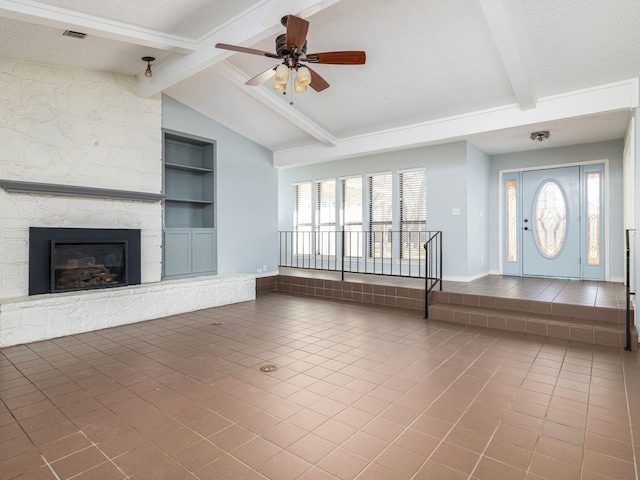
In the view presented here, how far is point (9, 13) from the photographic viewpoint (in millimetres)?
3363

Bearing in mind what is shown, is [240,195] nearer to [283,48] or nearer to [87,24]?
[87,24]

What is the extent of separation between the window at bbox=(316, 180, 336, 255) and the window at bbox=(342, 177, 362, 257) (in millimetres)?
319

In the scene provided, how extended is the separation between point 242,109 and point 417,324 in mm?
4525

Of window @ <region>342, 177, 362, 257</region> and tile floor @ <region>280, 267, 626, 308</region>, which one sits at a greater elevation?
window @ <region>342, 177, 362, 257</region>

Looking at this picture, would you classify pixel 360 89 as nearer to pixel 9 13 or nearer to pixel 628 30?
pixel 628 30

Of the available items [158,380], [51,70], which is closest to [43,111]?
[51,70]

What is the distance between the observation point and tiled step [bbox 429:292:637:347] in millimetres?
4195

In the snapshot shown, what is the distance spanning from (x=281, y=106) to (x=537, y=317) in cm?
474

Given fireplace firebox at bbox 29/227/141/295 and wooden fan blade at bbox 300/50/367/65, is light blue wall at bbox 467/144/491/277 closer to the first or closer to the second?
wooden fan blade at bbox 300/50/367/65

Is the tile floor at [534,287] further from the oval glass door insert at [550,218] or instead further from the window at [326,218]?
the window at [326,218]

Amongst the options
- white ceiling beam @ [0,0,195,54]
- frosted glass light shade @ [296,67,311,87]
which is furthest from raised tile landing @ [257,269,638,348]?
white ceiling beam @ [0,0,195,54]

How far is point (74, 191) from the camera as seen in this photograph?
15.9 feet

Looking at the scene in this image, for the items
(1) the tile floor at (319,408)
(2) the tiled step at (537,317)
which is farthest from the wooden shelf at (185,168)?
(2) the tiled step at (537,317)

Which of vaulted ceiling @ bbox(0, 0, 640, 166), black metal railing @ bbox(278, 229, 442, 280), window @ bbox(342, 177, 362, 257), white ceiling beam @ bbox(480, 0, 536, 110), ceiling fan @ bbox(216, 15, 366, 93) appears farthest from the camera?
window @ bbox(342, 177, 362, 257)
